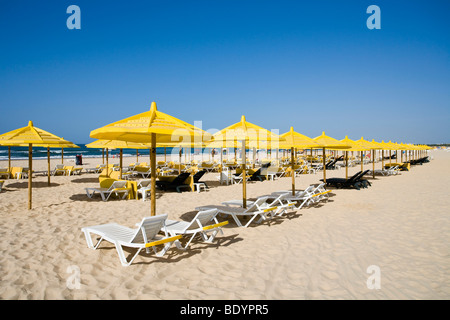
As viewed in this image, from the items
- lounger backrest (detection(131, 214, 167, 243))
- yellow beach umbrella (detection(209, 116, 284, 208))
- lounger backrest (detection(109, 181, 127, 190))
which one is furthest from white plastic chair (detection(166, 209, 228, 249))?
lounger backrest (detection(109, 181, 127, 190))

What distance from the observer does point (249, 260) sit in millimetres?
3943

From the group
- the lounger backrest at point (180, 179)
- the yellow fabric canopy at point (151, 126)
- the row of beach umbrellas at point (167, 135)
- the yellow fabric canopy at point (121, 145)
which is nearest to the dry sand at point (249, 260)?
the row of beach umbrellas at point (167, 135)

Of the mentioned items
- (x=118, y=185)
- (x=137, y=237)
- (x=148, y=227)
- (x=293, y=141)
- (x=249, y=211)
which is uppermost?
(x=293, y=141)

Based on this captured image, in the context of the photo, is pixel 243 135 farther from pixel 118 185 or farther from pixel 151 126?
pixel 118 185

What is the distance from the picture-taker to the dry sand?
3.06 m

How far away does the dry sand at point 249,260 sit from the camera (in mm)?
3061

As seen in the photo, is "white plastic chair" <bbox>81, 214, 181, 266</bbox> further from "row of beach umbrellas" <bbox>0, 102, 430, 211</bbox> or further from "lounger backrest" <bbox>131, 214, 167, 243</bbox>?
"row of beach umbrellas" <bbox>0, 102, 430, 211</bbox>

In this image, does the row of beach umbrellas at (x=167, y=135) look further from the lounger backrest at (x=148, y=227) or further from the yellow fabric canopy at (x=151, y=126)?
the lounger backrest at (x=148, y=227)

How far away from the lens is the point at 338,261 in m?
3.90

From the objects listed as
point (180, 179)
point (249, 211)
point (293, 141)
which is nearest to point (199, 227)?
point (249, 211)

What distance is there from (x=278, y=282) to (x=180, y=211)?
4.03 meters
